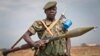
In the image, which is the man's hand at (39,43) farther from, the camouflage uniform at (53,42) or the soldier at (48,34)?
the camouflage uniform at (53,42)

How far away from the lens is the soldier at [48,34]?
1066cm

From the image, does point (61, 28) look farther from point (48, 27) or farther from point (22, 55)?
point (22, 55)

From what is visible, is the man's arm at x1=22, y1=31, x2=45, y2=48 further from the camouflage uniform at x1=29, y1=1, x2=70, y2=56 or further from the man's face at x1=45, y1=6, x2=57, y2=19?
the man's face at x1=45, y1=6, x2=57, y2=19

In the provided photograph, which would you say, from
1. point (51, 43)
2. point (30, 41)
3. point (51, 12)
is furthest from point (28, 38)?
point (51, 12)

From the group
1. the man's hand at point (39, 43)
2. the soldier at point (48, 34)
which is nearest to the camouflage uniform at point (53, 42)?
the soldier at point (48, 34)

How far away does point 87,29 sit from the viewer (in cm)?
998

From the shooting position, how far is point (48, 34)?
10.7 m

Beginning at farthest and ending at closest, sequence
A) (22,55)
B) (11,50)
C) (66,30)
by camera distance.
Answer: (22,55)
(11,50)
(66,30)


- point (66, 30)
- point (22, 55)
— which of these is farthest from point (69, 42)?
point (22, 55)

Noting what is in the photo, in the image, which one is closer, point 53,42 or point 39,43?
point 39,43

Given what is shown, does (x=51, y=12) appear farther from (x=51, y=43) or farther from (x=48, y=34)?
(x=51, y=43)

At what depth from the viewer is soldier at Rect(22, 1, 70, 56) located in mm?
10656

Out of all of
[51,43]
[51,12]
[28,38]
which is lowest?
[51,43]

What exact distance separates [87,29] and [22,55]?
1913cm
